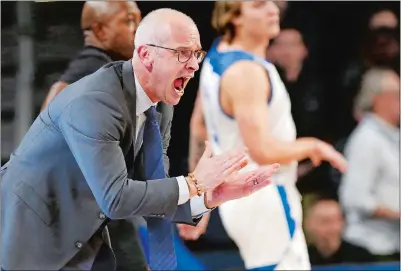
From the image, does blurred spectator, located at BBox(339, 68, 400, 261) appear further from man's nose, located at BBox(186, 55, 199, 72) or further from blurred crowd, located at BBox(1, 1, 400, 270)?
man's nose, located at BBox(186, 55, 199, 72)

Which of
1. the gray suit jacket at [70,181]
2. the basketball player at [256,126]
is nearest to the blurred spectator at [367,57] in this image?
the basketball player at [256,126]

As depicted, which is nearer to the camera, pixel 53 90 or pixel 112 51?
pixel 112 51

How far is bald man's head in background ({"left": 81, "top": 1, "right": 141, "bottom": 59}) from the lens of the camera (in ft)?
7.54

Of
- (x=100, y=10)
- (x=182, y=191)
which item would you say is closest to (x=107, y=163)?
(x=182, y=191)

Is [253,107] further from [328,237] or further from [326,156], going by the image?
[328,237]

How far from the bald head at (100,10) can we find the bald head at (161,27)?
555mm

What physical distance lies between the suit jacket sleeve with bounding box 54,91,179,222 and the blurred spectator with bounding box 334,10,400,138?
4.23ft

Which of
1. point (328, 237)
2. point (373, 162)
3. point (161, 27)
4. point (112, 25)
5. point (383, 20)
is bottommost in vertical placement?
point (328, 237)

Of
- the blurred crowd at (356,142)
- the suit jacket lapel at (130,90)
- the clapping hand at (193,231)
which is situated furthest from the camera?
the blurred crowd at (356,142)

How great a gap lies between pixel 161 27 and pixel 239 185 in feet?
1.45

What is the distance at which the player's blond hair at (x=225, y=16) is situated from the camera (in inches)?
104

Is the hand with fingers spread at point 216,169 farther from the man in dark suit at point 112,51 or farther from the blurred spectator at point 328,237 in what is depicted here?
the blurred spectator at point 328,237

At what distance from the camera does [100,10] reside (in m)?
2.49

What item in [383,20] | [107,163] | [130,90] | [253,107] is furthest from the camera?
[383,20]
